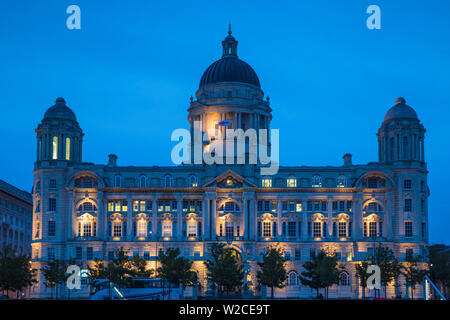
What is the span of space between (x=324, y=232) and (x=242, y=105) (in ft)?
106

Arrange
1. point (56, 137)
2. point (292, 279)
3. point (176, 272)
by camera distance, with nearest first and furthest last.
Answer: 1. point (176, 272)
2. point (292, 279)
3. point (56, 137)

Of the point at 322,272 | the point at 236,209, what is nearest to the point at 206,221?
the point at 236,209

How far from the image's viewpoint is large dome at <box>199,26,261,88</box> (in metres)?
144

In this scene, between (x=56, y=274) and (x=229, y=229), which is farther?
(x=229, y=229)

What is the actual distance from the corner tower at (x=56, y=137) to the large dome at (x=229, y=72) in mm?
32786

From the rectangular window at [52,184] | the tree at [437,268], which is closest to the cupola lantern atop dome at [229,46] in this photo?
the rectangular window at [52,184]

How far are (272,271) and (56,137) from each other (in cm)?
4984

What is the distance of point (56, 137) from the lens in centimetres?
12700

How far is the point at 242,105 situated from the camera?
453 ft

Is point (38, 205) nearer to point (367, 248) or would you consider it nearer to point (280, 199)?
point (280, 199)

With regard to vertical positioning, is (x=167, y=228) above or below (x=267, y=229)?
above

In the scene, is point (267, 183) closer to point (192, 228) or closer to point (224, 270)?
point (192, 228)

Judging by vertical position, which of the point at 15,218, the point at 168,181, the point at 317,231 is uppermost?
the point at 168,181
